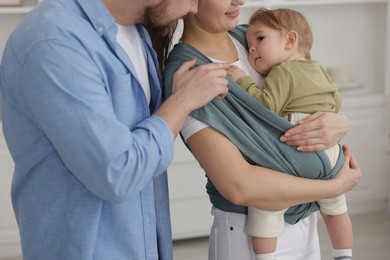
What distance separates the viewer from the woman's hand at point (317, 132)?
71.1 inches

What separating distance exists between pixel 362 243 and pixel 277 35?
2325 mm

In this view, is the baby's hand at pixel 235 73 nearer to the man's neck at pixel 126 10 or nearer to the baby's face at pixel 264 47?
the baby's face at pixel 264 47

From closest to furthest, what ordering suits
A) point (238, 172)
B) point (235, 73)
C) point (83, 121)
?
point (83, 121)
point (238, 172)
point (235, 73)

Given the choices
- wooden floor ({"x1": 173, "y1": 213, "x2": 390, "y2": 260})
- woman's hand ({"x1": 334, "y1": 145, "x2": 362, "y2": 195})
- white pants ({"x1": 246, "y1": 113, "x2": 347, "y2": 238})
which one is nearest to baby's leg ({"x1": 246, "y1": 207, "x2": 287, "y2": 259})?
white pants ({"x1": 246, "y1": 113, "x2": 347, "y2": 238})

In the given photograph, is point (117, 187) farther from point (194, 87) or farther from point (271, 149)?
point (271, 149)

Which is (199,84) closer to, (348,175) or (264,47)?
(264,47)

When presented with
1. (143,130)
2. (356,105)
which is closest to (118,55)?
(143,130)

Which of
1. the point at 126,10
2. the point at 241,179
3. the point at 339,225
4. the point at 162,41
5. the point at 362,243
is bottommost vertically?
the point at 362,243

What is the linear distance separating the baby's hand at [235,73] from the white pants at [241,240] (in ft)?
1.16

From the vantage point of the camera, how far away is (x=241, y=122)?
1.74 m

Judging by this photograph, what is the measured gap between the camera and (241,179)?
170cm

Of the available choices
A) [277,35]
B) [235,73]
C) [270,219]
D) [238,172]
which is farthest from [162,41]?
[270,219]

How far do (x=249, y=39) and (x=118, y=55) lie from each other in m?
0.53

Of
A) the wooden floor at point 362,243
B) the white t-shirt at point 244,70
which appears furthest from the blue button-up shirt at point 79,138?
the wooden floor at point 362,243
